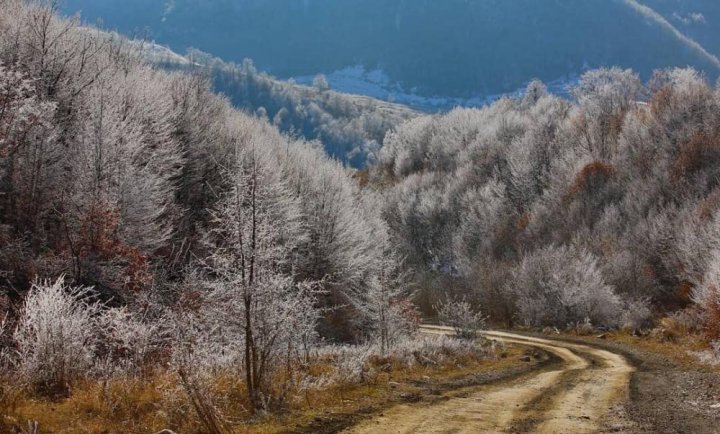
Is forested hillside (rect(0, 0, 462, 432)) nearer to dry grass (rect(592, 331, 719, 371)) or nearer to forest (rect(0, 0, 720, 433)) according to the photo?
forest (rect(0, 0, 720, 433))

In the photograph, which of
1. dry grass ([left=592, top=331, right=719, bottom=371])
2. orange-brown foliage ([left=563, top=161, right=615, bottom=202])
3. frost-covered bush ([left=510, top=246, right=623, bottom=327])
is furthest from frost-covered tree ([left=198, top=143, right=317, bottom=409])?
orange-brown foliage ([left=563, top=161, right=615, bottom=202])

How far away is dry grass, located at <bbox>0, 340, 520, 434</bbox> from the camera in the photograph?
9406mm

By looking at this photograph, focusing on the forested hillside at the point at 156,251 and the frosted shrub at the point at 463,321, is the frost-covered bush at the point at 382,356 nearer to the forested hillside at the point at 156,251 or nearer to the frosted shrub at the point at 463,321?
the forested hillside at the point at 156,251

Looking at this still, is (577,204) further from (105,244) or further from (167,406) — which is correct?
(167,406)

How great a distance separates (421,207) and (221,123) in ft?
124

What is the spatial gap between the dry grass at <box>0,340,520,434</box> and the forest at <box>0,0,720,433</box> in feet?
0.18

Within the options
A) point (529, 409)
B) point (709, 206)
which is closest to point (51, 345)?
point (529, 409)

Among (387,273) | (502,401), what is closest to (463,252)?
(387,273)

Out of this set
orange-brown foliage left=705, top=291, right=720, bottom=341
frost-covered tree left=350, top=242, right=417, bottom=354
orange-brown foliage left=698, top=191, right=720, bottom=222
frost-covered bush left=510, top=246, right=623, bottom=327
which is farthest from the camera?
orange-brown foliage left=698, top=191, right=720, bottom=222

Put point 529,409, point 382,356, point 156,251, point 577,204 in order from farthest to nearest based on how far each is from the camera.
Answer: point 577,204
point 156,251
point 382,356
point 529,409

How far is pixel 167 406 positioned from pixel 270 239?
3788 millimetres

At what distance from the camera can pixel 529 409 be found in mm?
13039

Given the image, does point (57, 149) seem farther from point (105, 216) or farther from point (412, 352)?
point (412, 352)

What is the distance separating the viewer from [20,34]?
30188 millimetres
